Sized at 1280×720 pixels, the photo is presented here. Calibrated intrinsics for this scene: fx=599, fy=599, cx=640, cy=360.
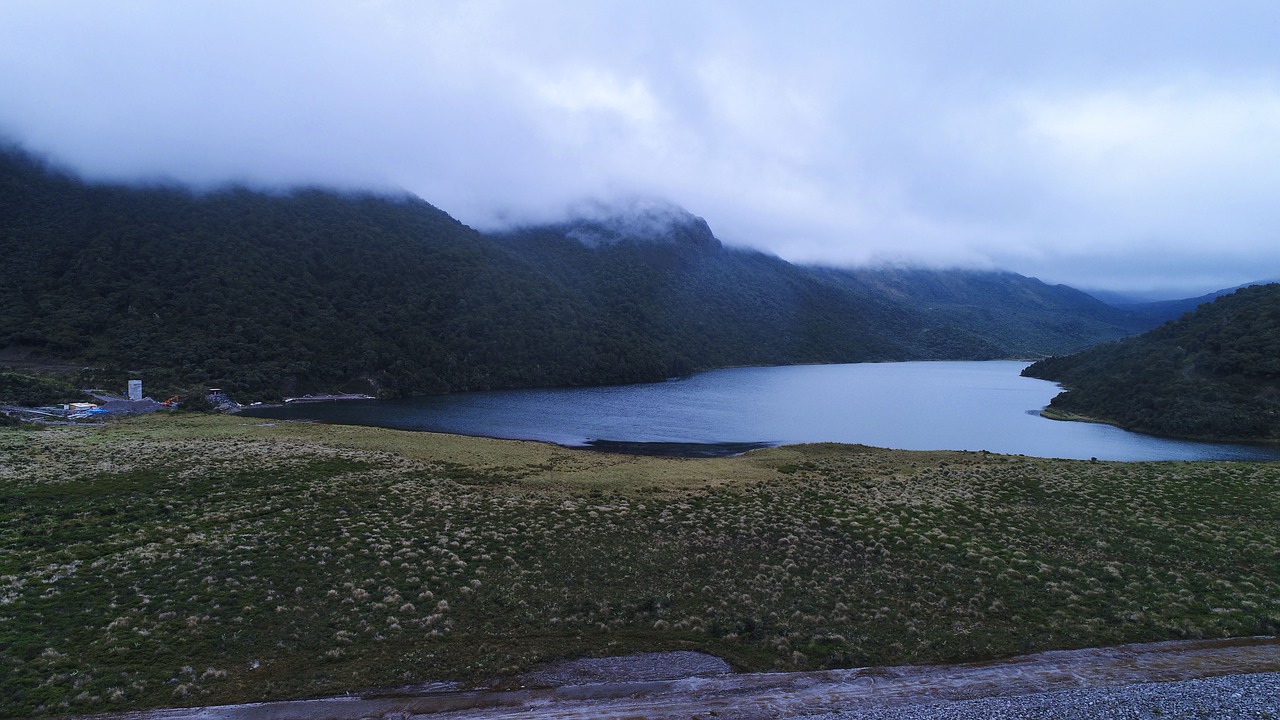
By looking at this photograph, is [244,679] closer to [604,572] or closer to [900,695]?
[604,572]

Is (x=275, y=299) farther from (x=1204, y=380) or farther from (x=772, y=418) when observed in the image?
(x=1204, y=380)

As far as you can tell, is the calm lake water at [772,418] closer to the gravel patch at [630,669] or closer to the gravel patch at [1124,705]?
the gravel patch at [630,669]

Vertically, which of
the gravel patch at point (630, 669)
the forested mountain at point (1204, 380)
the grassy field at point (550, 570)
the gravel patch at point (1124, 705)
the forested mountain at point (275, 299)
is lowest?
the gravel patch at point (1124, 705)

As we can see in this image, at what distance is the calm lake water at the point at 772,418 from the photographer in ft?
226

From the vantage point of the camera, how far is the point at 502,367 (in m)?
148

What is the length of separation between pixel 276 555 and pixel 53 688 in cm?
874

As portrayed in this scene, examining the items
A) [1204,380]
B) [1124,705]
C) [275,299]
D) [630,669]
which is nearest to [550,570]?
[630,669]

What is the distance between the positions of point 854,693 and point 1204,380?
340ft

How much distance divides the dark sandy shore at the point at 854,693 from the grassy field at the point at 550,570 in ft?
2.11

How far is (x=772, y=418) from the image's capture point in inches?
3499

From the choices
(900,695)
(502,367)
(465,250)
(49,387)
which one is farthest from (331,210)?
(900,695)

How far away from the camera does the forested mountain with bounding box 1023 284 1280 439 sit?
77250mm

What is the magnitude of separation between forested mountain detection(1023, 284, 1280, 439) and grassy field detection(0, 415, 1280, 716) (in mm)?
53829

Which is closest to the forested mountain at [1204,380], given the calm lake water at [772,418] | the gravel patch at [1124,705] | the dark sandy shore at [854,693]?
the calm lake water at [772,418]
